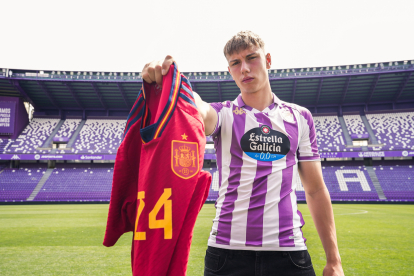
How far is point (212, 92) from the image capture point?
1129 inches

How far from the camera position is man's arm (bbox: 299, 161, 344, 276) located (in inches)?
66.1

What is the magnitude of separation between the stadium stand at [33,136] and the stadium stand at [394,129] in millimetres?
31461

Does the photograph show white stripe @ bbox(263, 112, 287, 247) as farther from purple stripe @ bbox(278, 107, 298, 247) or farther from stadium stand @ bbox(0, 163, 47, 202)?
stadium stand @ bbox(0, 163, 47, 202)

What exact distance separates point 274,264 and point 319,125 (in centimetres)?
3030

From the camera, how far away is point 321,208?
1.77 metres

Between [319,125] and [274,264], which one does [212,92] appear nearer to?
[319,125]

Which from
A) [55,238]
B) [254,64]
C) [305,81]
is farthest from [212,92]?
[254,64]

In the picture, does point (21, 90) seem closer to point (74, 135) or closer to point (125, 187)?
point (74, 135)

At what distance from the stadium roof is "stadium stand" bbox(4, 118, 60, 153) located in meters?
2.07

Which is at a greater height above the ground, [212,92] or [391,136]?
[212,92]

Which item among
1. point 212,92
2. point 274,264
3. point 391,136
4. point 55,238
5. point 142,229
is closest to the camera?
point 142,229

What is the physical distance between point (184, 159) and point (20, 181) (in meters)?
28.9

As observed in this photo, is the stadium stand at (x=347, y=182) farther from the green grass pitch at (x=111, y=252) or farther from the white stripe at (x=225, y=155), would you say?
the white stripe at (x=225, y=155)

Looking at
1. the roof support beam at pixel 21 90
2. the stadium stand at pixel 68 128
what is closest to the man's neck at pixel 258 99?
the roof support beam at pixel 21 90
